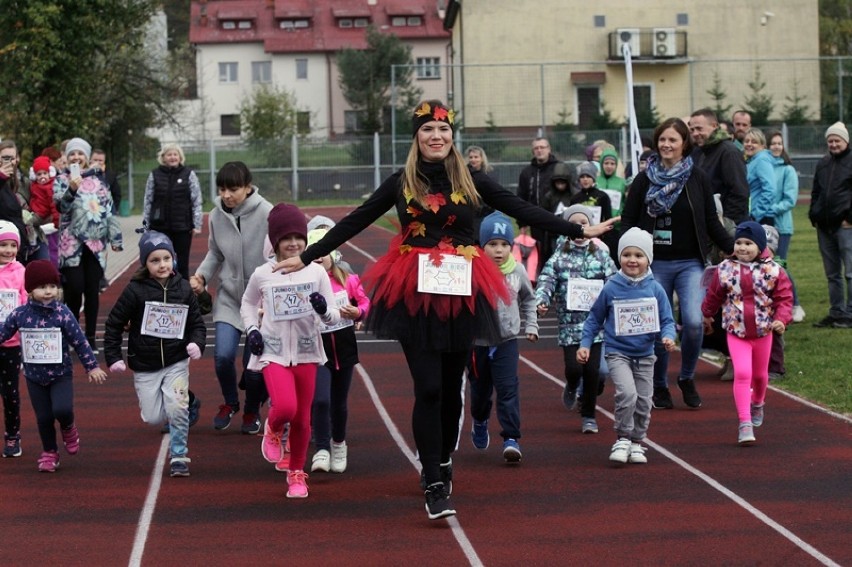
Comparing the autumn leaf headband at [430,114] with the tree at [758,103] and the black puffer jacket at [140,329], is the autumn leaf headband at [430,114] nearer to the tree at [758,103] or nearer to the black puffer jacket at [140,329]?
the black puffer jacket at [140,329]

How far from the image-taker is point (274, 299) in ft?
30.0

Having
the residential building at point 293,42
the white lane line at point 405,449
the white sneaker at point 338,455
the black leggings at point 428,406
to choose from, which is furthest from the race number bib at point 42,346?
the residential building at point 293,42

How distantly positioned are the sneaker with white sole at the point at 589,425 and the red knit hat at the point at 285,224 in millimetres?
2902

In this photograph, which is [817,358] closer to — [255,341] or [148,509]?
[255,341]

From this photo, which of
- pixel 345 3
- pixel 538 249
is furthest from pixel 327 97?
pixel 538 249

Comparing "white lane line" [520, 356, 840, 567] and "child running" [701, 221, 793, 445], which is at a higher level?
"child running" [701, 221, 793, 445]

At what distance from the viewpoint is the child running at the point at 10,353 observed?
34.6 feet

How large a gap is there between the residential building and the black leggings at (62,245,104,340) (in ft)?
226

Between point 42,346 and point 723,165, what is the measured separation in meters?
6.08

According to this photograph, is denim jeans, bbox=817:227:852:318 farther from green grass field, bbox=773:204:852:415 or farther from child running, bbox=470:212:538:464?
child running, bbox=470:212:538:464

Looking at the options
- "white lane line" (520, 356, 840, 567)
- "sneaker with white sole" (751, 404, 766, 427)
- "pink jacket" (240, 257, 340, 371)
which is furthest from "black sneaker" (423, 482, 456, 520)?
"sneaker with white sole" (751, 404, 766, 427)

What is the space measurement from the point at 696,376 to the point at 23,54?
1557cm

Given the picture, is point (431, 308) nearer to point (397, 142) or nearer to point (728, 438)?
point (728, 438)

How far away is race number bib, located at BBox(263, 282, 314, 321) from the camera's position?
9117 millimetres
